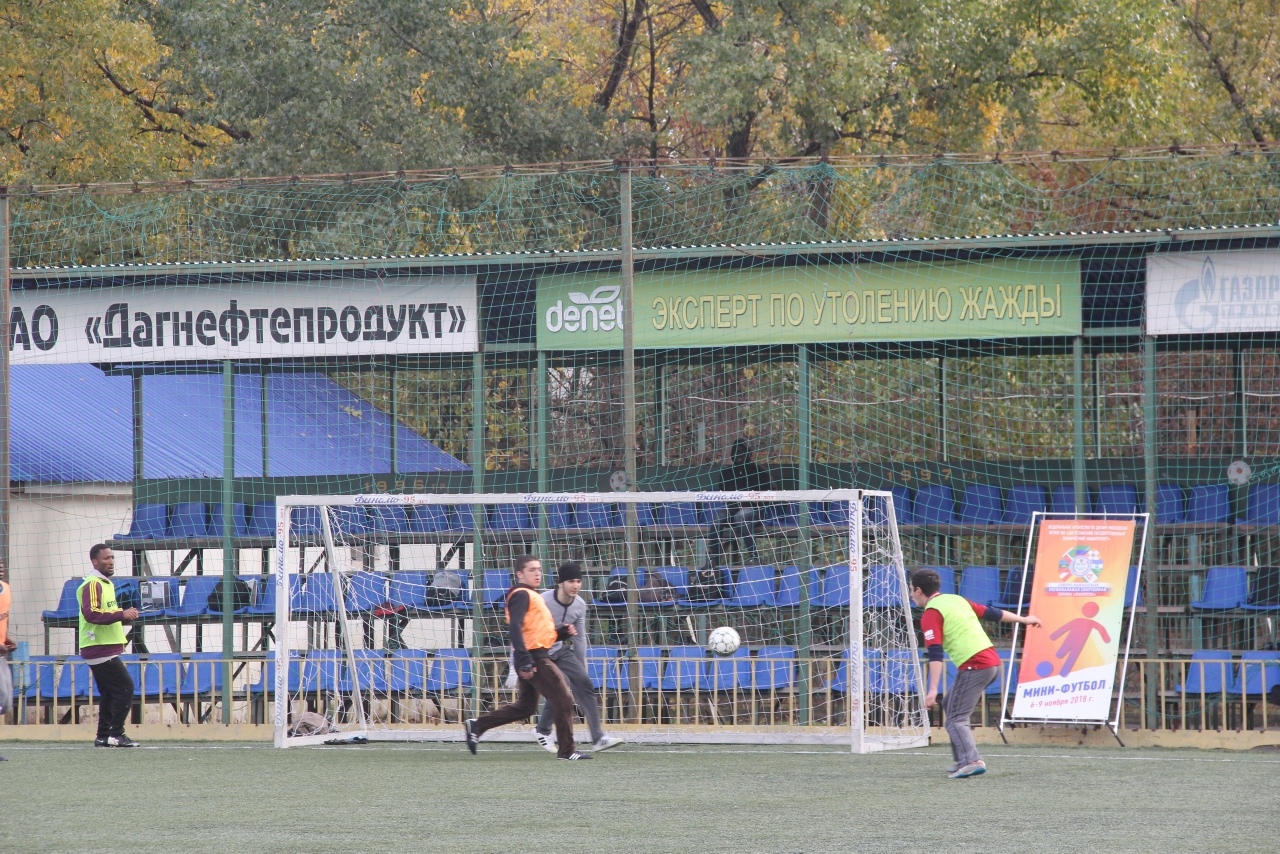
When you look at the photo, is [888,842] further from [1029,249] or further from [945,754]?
[1029,249]

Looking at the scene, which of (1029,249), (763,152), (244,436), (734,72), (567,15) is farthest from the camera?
(567,15)

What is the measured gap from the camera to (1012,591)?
15.9 m

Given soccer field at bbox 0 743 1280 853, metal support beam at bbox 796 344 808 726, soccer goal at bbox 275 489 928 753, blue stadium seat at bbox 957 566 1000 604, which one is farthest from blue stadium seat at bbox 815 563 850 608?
soccer field at bbox 0 743 1280 853

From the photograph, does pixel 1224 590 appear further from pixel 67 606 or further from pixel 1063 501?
pixel 67 606

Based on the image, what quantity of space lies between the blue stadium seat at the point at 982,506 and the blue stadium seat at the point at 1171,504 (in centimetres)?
159

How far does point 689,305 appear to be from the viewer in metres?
14.7

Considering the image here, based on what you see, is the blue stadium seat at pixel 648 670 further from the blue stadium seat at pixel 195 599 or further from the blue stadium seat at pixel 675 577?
the blue stadium seat at pixel 195 599

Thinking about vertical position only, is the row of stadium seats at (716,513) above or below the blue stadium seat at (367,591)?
above

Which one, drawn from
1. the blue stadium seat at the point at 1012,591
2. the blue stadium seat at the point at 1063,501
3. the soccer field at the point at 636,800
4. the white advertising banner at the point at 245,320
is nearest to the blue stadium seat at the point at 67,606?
the white advertising banner at the point at 245,320

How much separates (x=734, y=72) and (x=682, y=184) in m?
2.05

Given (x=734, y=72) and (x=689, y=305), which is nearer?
(x=689, y=305)

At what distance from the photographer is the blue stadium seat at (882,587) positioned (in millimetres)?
14312

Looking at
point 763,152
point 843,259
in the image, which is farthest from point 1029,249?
point 763,152

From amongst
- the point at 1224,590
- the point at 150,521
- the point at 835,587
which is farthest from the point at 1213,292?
the point at 150,521
